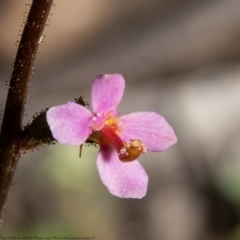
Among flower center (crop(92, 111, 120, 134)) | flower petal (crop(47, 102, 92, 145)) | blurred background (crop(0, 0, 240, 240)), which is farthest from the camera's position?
blurred background (crop(0, 0, 240, 240))

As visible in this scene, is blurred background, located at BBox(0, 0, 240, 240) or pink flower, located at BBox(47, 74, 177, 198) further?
blurred background, located at BBox(0, 0, 240, 240)

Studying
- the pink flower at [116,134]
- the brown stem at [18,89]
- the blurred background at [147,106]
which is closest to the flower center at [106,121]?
the pink flower at [116,134]

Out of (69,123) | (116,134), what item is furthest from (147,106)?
(69,123)

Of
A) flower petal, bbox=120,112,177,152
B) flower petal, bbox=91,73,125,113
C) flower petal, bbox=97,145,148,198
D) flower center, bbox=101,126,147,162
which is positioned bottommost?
flower petal, bbox=97,145,148,198

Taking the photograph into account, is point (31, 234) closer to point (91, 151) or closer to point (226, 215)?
point (91, 151)

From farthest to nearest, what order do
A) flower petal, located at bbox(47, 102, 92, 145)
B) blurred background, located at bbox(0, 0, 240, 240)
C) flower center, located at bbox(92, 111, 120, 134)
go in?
blurred background, located at bbox(0, 0, 240, 240)
flower center, located at bbox(92, 111, 120, 134)
flower petal, located at bbox(47, 102, 92, 145)

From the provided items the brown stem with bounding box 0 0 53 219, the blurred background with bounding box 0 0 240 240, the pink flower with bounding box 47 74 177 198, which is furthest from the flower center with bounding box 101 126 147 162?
the blurred background with bounding box 0 0 240 240

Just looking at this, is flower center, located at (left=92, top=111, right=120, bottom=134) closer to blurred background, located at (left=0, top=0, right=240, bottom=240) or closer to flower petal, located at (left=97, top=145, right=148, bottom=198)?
flower petal, located at (left=97, top=145, right=148, bottom=198)
